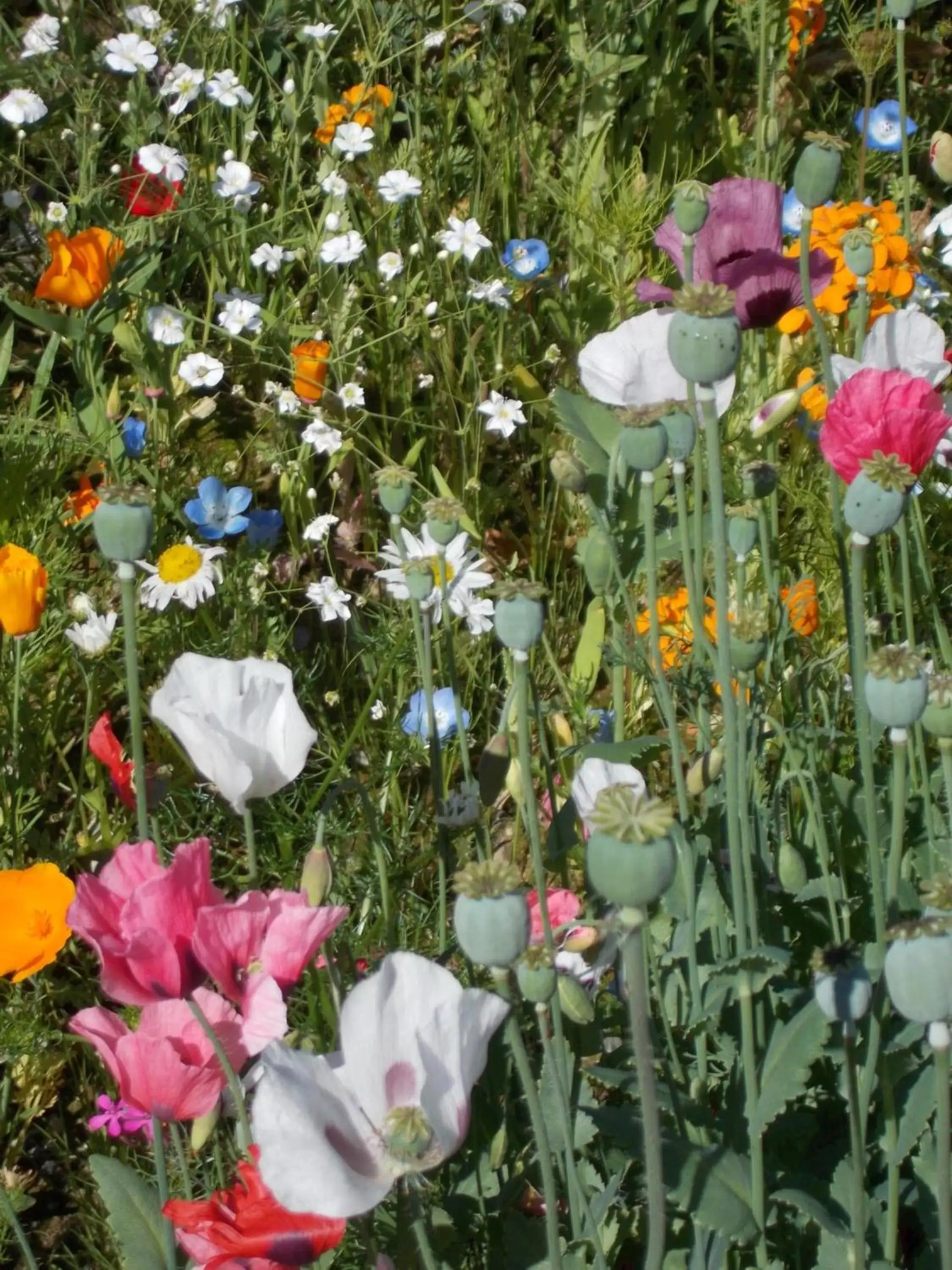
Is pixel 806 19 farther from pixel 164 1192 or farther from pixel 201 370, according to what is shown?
pixel 164 1192

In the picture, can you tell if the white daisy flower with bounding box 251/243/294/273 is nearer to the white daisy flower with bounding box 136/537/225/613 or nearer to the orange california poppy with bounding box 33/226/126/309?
the orange california poppy with bounding box 33/226/126/309

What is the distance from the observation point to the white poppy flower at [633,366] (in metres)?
1.18

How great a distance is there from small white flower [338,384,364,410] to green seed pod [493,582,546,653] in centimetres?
128

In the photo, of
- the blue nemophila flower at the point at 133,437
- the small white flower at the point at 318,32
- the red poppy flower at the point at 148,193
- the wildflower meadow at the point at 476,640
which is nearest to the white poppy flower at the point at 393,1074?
the wildflower meadow at the point at 476,640

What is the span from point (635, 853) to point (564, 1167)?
477 millimetres

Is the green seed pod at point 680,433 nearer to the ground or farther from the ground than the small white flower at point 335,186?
nearer to the ground

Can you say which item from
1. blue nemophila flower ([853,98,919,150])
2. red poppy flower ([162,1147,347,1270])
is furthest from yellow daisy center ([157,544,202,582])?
blue nemophila flower ([853,98,919,150])

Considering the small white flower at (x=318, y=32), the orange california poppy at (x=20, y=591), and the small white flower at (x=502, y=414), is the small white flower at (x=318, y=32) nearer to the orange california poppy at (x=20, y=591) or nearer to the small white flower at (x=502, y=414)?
the small white flower at (x=502, y=414)

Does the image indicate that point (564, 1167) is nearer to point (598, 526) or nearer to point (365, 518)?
point (598, 526)

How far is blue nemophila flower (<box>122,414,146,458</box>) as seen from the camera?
6.59ft

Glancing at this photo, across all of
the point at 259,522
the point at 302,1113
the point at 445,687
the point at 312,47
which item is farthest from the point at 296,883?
the point at 312,47

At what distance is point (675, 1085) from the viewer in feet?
3.40

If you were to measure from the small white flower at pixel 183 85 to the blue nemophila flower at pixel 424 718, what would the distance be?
0.92 m

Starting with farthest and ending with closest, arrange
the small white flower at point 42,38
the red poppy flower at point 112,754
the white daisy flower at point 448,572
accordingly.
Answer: the small white flower at point 42,38 < the white daisy flower at point 448,572 < the red poppy flower at point 112,754
